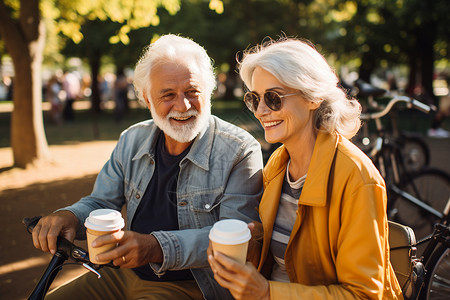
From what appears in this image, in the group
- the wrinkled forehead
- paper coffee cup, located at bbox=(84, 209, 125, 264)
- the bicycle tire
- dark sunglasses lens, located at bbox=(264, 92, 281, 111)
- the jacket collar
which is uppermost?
the wrinkled forehead

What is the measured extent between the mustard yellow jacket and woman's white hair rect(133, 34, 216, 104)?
2.88 feet

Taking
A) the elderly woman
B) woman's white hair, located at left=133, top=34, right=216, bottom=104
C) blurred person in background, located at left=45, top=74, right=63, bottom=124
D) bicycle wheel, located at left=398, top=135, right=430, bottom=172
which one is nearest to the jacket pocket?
the elderly woman

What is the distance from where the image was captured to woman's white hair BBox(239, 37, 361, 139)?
72.1 inches

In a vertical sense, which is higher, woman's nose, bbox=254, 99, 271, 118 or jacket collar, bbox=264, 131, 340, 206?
woman's nose, bbox=254, 99, 271, 118

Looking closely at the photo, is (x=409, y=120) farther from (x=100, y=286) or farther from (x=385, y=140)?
(x=100, y=286)

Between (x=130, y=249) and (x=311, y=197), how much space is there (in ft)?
2.66

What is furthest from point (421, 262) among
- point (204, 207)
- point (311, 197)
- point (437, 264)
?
point (204, 207)

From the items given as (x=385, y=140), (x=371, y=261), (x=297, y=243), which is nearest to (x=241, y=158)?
(x=297, y=243)

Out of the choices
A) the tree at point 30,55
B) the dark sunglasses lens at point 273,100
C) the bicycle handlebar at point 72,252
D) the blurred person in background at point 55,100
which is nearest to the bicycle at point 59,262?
the bicycle handlebar at point 72,252

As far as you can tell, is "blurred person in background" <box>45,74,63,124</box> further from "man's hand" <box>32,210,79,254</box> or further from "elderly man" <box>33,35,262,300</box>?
"man's hand" <box>32,210,79,254</box>

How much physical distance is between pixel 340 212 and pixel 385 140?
3339 mm

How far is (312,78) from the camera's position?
6.12 feet

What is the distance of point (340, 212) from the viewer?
1.67 m

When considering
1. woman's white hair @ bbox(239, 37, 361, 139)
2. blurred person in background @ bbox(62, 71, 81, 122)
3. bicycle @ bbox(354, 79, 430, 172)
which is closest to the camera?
woman's white hair @ bbox(239, 37, 361, 139)
